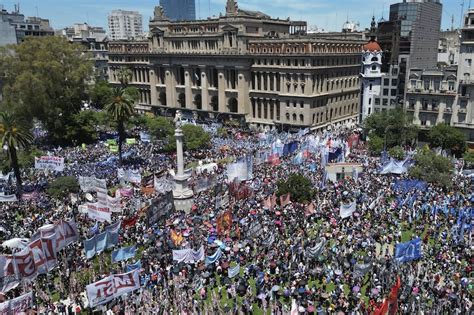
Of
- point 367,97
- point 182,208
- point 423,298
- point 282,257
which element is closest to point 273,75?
point 367,97

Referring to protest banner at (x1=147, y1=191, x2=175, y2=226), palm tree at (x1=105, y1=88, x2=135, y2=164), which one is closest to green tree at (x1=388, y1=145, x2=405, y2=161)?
protest banner at (x1=147, y1=191, x2=175, y2=226)

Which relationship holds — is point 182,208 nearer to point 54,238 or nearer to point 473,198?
point 54,238

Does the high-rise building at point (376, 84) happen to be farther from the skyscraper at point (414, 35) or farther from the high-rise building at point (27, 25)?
the high-rise building at point (27, 25)

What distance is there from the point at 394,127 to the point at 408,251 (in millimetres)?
34249

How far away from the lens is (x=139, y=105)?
107625mm

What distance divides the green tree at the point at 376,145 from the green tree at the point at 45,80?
145ft

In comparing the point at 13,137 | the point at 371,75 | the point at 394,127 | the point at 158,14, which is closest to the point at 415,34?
the point at 371,75

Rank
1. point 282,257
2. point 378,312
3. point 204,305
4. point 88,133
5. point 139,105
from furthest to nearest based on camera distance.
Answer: point 139,105 < point 88,133 < point 282,257 < point 204,305 < point 378,312

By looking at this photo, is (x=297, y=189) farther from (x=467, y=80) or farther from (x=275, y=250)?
(x=467, y=80)

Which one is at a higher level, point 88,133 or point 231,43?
point 231,43

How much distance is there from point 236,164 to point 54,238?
20.7 metres

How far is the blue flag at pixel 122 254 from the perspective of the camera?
2859cm

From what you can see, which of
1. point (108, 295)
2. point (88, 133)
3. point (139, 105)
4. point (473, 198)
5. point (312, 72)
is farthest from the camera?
point (139, 105)

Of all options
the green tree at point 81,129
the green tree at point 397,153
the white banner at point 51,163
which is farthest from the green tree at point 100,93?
the green tree at point 397,153
